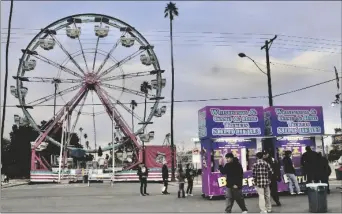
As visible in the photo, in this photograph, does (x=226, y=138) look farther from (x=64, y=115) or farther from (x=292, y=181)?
(x=64, y=115)

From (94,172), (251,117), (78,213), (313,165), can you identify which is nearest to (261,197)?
(313,165)

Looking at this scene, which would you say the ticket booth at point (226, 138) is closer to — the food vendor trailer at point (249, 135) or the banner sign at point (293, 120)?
the food vendor trailer at point (249, 135)

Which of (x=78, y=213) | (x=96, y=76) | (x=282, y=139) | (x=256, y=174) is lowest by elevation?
(x=78, y=213)

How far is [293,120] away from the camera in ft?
62.2

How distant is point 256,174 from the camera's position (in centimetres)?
1207

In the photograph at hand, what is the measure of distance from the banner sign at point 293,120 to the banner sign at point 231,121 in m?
0.50

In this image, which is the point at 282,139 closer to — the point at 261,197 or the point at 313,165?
the point at 313,165

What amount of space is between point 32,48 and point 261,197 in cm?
3098

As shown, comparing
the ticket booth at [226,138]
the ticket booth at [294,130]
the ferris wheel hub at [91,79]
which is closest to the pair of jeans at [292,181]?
the ticket booth at [294,130]

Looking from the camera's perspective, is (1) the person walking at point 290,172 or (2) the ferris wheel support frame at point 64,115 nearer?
(1) the person walking at point 290,172

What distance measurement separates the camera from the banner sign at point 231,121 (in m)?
17.8

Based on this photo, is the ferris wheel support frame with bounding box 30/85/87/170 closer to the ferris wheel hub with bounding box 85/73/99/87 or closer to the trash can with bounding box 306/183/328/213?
the ferris wheel hub with bounding box 85/73/99/87

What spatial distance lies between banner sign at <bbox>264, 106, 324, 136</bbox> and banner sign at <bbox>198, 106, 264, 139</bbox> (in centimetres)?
50

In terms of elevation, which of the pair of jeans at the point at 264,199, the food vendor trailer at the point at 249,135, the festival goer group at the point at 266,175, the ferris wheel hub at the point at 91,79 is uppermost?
the ferris wheel hub at the point at 91,79
